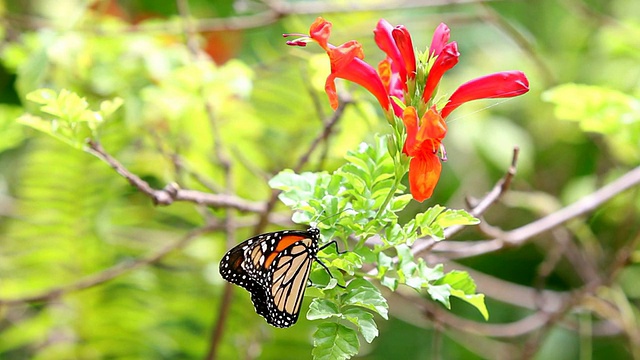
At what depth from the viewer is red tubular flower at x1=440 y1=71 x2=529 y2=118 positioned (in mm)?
562

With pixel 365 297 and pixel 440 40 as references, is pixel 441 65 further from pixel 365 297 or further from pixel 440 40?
pixel 365 297

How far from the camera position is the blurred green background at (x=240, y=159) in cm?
108

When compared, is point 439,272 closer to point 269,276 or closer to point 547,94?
point 269,276

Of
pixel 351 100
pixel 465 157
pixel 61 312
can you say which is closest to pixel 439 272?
pixel 351 100

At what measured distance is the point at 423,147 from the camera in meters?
0.54

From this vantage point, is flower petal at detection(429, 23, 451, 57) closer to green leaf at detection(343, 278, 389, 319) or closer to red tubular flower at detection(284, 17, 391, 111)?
red tubular flower at detection(284, 17, 391, 111)

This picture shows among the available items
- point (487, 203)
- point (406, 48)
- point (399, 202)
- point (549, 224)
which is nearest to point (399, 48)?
point (406, 48)

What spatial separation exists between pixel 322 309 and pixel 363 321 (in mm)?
32

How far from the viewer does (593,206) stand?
1.00 meters

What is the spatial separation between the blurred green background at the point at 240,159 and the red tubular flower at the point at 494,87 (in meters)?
0.28

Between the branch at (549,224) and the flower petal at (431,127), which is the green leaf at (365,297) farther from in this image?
the branch at (549,224)

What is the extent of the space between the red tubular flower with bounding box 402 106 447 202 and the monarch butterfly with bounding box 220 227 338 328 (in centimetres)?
12

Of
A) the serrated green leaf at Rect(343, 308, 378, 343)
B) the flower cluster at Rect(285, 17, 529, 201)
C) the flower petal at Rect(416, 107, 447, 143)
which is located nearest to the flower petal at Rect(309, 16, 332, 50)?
the flower cluster at Rect(285, 17, 529, 201)

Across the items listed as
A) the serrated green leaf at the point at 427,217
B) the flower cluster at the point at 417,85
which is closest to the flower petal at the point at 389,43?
the flower cluster at the point at 417,85
